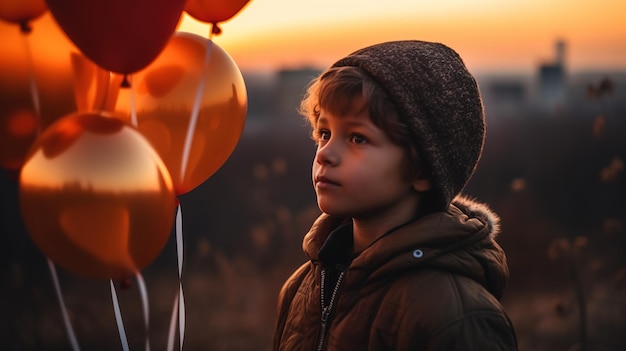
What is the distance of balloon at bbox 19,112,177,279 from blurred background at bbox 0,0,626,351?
7.07 ft

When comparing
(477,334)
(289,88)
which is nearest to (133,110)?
(477,334)

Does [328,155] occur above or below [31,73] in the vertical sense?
below

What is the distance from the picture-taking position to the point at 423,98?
152cm

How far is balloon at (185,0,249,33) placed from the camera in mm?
1593

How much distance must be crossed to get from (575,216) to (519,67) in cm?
65

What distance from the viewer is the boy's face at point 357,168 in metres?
1.51

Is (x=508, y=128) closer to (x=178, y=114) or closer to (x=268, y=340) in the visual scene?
(x=268, y=340)

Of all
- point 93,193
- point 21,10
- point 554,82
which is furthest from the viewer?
point 554,82

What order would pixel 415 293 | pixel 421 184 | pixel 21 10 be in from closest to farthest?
pixel 21 10
pixel 415 293
pixel 421 184

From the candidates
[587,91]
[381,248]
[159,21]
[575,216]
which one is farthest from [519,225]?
[159,21]

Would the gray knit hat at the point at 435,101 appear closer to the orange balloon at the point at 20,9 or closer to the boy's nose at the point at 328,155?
the boy's nose at the point at 328,155

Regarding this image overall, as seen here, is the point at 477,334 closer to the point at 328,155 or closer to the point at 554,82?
the point at 328,155

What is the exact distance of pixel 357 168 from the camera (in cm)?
150

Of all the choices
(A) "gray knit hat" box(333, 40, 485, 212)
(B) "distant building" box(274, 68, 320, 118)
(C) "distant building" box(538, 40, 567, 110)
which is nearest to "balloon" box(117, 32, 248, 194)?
(A) "gray knit hat" box(333, 40, 485, 212)
